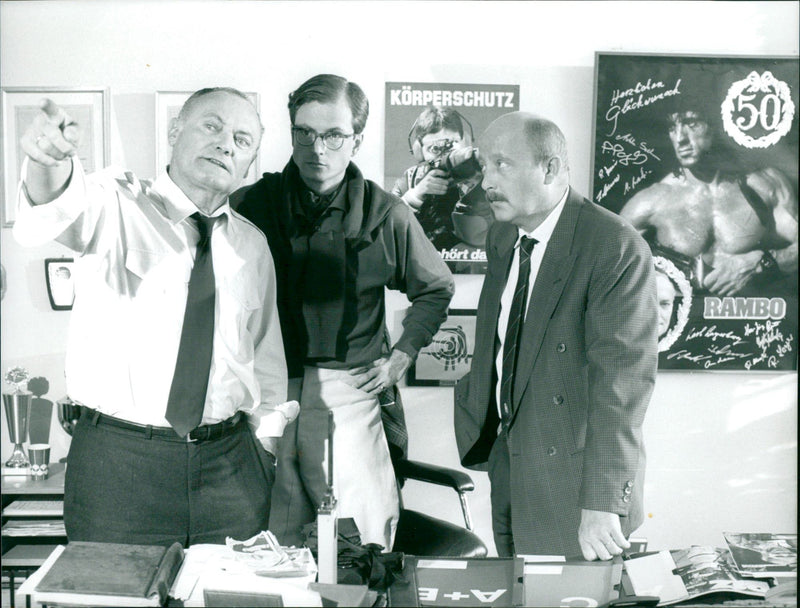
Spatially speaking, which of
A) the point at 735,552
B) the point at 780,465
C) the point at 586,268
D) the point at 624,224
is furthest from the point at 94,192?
the point at 780,465

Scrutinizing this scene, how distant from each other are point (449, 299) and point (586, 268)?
56cm

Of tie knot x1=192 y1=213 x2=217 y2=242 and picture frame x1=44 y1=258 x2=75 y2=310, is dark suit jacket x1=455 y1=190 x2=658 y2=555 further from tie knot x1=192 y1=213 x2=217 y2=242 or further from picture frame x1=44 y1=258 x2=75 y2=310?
picture frame x1=44 y1=258 x2=75 y2=310

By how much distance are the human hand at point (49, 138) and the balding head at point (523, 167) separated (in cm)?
131

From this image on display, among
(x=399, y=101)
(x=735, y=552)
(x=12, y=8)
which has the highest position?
(x=12, y=8)

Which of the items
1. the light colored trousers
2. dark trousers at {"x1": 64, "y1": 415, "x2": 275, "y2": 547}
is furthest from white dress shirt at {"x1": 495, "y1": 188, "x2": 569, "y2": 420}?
dark trousers at {"x1": 64, "y1": 415, "x2": 275, "y2": 547}

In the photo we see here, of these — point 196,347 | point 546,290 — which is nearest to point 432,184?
Result: point 546,290

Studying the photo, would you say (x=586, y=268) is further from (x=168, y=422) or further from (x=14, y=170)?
(x=14, y=170)

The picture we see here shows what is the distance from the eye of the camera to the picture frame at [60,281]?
2.73m

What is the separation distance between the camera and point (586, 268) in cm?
240

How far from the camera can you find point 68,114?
8.84ft

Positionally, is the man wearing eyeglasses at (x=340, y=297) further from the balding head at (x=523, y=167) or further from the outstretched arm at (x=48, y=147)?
the outstretched arm at (x=48, y=147)

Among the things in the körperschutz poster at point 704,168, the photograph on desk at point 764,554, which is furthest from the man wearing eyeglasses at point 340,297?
the photograph on desk at point 764,554

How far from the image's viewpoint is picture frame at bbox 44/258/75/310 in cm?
273

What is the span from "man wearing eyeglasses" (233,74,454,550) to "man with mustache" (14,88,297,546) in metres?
0.25
